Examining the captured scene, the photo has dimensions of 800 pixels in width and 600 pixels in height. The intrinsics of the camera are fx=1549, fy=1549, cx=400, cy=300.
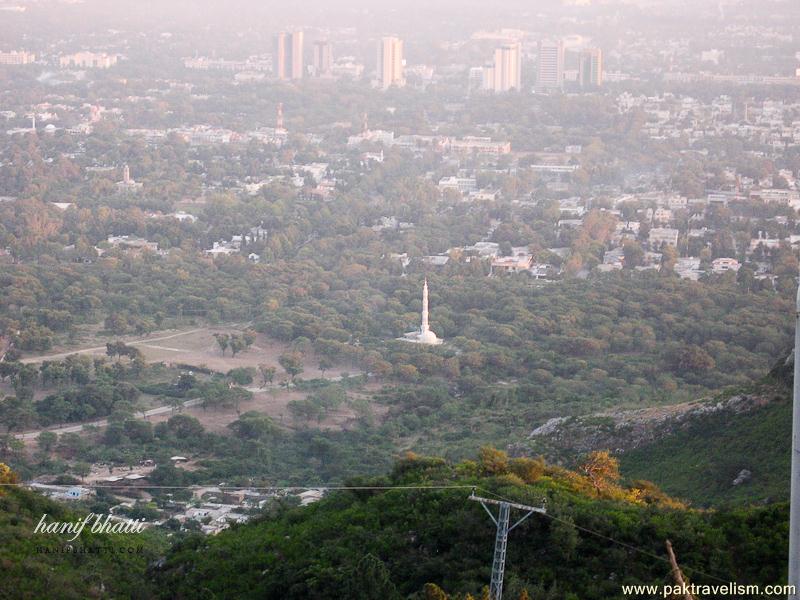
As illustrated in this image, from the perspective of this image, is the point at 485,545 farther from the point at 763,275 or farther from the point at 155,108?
the point at 155,108

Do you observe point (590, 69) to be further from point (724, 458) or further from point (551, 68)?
point (724, 458)

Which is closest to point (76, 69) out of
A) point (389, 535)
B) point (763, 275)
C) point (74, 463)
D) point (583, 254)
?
point (583, 254)

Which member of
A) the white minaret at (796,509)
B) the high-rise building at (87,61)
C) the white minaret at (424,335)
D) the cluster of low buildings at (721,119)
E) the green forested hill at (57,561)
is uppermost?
the white minaret at (796,509)

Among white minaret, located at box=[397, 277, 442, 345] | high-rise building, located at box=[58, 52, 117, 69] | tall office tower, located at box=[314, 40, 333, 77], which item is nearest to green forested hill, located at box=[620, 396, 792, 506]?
white minaret, located at box=[397, 277, 442, 345]

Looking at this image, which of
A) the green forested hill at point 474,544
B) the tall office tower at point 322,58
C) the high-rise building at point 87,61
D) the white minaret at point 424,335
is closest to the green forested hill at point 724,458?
the green forested hill at point 474,544

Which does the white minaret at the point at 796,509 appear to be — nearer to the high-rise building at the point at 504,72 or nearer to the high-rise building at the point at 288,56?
the high-rise building at the point at 504,72

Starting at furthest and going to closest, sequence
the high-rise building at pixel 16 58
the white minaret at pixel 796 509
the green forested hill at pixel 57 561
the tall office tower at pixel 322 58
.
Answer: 1. the tall office tower at pixel 322 58
2. the high-rise building at pixel 16 58
3. the green forested hill at pixel 57 561
4. the white minaret at pixel 796 509
